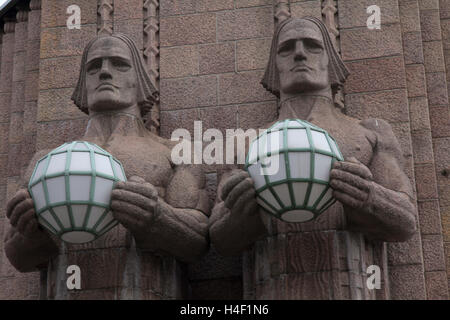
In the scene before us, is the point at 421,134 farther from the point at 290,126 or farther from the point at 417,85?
the point at 290,126

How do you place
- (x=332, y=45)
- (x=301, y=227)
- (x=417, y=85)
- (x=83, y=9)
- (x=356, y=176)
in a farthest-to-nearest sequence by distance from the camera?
1. (x=83, y=9)
2. (x=417, y=85)
3. (x=332, y=45)
4. (x=301, y=227)
5. (x=356, y=176)

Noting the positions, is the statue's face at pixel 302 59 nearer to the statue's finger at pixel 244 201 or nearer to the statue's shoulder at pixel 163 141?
the statue's shoulder at pixel 163 141

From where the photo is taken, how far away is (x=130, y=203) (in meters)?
8.49

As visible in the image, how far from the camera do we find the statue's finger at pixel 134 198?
27.6ft

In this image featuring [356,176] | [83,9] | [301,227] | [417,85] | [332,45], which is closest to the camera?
[356,176]

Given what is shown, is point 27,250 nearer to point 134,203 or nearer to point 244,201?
point 134,203

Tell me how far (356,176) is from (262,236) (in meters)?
1.08

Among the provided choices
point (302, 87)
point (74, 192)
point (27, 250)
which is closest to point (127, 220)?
point (74, 192)

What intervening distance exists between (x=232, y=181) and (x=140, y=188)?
71cm

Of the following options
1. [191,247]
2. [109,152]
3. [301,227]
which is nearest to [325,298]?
[301,227]

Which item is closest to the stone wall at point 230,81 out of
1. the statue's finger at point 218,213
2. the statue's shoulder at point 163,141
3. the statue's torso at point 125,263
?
the statue's shoulder at point 163,141

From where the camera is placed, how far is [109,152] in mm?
9297

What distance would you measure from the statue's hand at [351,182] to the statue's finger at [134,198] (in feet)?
4.57

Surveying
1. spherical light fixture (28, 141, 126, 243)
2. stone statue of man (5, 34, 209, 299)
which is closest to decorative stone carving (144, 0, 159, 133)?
stone statue of man (5, 34, 209, 299)
